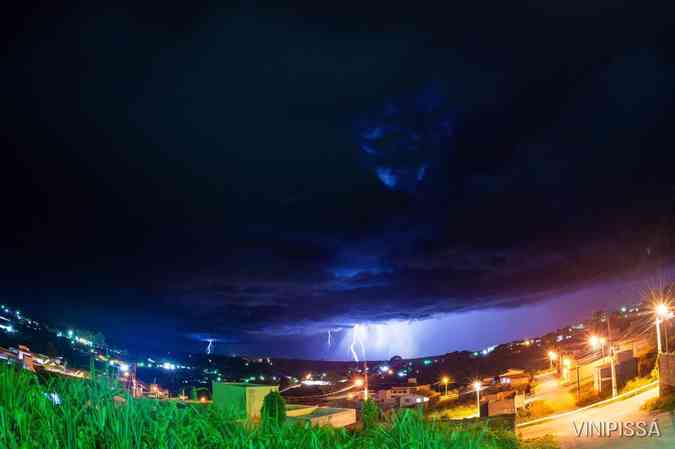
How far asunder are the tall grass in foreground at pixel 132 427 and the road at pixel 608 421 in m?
14.2

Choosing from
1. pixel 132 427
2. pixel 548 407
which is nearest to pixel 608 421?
pixel 548 407

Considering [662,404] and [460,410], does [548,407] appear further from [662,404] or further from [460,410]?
[662,404]

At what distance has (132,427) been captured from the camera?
342cm

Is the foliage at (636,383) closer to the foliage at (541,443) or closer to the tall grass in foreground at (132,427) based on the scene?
the foliage at (541,443)

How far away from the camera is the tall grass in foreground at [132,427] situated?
3.30 meters

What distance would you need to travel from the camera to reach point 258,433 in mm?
3973

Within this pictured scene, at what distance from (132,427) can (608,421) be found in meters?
22.9

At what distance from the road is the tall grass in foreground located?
46.6 feet

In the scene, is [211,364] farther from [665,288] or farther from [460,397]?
[665,288]

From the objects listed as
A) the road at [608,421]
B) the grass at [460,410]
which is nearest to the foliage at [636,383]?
the road at [608,421]

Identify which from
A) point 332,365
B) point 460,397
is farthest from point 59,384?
point 332,365

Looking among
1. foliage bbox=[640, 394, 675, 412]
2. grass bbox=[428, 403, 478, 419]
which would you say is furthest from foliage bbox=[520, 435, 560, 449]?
grass bbox=[428, 403, 478, 419]

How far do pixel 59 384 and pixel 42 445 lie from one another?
1.35 metres

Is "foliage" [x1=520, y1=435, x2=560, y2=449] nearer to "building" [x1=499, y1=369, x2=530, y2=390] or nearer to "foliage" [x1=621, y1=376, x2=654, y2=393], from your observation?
"foliage" [x1=621, y1=376, x2=654, y2=393]
